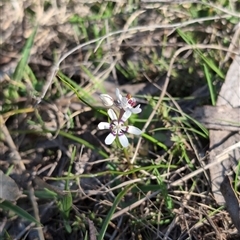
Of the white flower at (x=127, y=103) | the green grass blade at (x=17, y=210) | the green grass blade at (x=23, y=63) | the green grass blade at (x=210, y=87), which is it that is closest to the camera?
the white flower at (x=127, y=103)

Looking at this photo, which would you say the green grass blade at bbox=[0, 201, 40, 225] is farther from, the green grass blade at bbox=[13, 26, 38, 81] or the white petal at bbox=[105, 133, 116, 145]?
the green grass blade at bbox=[13, 26, 38, 81]

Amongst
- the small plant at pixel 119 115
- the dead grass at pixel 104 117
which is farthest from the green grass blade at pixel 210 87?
the small plant at pixel 119 115

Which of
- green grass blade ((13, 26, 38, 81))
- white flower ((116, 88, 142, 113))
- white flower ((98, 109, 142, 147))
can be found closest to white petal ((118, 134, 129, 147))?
white flower ((98, 109, 142, 147))

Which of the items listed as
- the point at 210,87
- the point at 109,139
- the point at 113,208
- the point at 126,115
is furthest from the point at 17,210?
the point at 210,87

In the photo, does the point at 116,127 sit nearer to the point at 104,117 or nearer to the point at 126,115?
the point at 126,115

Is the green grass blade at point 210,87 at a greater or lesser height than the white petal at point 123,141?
lesser

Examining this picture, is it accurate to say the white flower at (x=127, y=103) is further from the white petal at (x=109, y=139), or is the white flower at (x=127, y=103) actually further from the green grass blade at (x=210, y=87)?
the green grass blade at (x=210, y=87)
